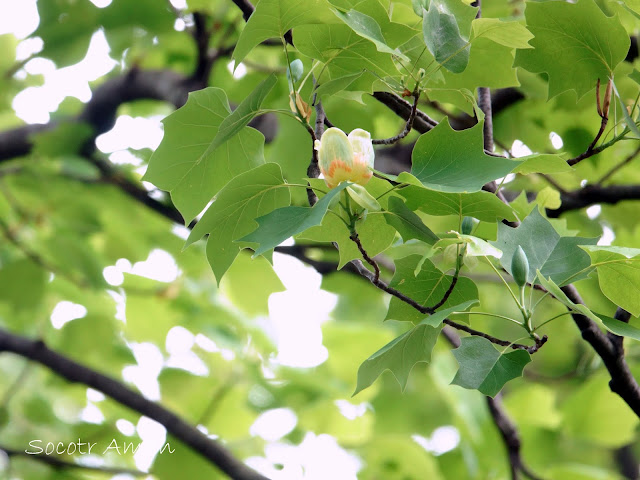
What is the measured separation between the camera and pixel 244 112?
559mm

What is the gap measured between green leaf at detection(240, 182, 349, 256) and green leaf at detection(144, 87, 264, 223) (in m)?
0.16

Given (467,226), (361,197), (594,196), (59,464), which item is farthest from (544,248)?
(59,464)

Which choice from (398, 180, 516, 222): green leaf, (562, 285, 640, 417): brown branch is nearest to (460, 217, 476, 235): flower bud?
(398, 180, 516, 222): green leaf

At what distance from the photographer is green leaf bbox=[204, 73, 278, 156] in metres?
0.55

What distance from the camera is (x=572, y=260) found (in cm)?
55

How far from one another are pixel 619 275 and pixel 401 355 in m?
0.21

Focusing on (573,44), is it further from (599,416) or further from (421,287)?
(599,416)

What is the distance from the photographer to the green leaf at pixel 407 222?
1.69 ft

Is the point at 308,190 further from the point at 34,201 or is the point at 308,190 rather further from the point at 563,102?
the point at 34,201

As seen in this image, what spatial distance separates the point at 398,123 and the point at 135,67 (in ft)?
2.32

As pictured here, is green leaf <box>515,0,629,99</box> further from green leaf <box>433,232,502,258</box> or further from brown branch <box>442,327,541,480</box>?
brown branch <box>442,327,541,480</box>

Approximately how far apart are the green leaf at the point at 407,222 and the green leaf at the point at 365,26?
0.39 ft

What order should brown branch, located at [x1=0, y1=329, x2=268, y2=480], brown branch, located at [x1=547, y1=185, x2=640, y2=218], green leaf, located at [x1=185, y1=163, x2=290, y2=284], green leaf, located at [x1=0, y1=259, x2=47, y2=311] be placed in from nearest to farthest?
green leaf, located at [x1=185, y1=163, x2=290, y2=284]
brown branch, located at [x1=547, y1=185, x2=640, y2=218]
brown branch, located at [x1=0, y1=329, x2=268, y2=480]
green leaf, located at [x1=0, y1=259, x2=47, y2=311]

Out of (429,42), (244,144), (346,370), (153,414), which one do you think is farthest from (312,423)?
(429,42)
